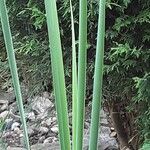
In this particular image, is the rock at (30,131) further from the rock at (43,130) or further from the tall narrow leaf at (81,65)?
the tall narrow leaf at (81,65)

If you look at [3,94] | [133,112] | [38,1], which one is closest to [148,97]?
[133,112]

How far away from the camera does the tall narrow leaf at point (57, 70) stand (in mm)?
568

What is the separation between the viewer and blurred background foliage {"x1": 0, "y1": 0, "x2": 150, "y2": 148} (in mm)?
1558

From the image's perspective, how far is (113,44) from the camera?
1.65 metres

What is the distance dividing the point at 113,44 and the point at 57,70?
1.09 m

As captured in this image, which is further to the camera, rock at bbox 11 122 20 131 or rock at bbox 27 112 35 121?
rock at bbox 11 122 20 131

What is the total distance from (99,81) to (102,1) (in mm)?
121

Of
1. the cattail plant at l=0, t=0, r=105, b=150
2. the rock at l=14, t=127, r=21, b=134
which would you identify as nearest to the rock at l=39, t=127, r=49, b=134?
the rock at l=14, t=127, r=21, b=134

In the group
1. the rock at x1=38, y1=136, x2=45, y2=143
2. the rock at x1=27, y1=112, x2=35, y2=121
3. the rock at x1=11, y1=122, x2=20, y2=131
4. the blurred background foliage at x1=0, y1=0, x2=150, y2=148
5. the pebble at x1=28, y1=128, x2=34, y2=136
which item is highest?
the blurred background foliage at x1=0, y1=0, x2=150, y2=148

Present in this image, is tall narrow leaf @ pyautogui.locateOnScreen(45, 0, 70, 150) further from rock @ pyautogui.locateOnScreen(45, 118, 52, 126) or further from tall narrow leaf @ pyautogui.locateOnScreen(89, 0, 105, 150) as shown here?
rock @ pyautogui.locateOnScreen(45, 118, 52, 126)

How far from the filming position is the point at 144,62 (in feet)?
5.27

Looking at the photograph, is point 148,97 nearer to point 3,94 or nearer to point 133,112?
point 133,112

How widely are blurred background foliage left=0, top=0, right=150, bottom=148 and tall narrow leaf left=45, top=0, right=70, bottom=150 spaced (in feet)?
3.06

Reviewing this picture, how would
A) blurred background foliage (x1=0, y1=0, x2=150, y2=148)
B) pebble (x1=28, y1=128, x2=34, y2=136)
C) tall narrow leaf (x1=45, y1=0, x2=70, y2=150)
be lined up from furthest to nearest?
pebble (x1=28, y1=128, x2=34, y2=136), blurred background foliage (x1=0, y1=0, x2=150, y2=148), tall narrow leaf (x1=45, y1=0, x2=70, y2=150)
